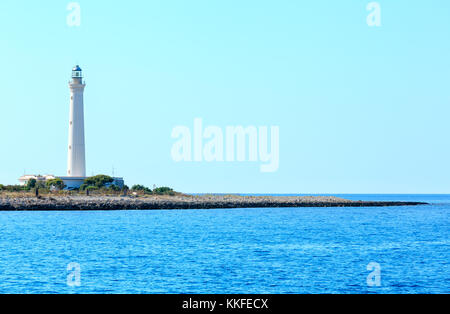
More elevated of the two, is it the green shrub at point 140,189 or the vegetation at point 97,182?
the vegetation at point 97,182

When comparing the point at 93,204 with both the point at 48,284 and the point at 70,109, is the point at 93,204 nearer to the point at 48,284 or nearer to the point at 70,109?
the point at 70,109

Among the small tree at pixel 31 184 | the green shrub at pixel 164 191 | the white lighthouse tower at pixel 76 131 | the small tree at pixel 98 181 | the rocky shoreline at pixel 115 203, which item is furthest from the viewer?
the green shrub at pixel 164 191

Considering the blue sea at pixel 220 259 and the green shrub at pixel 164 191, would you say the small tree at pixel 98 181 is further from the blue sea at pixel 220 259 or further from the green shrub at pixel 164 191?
the blue sea at pixel 220 259

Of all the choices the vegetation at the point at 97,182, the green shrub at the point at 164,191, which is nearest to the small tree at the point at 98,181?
the vegetation at the point at 97,182

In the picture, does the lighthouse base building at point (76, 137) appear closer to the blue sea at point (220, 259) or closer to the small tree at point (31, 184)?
the small tree at point (31, 184)

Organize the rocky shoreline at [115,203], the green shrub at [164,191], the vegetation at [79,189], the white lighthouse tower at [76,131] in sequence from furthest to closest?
the green shrub at [164,191] → the vegetation at [79,189] → the white lighthouse tower at [76,131] → the rocky shoreline at [115,203]

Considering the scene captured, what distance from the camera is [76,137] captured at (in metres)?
97.6

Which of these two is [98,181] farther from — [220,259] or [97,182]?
[220,259]

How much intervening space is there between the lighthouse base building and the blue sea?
115 ft

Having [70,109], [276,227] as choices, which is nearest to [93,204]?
[70,109]

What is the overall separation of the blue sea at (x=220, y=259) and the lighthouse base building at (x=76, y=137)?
35204mm

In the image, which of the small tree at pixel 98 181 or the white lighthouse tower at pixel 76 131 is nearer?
the white lighthouse tower at pixel 76 131

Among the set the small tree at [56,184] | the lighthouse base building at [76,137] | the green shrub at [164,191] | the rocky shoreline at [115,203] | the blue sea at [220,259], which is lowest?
the blue sea at [220,259]

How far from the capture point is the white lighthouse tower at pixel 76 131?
9781 centimetres
